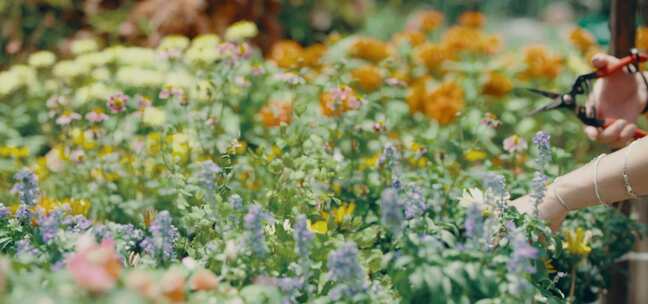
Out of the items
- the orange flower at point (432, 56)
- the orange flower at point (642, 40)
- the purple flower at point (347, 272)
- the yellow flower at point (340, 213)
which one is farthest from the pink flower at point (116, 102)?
the orange flower at point (642, 40)

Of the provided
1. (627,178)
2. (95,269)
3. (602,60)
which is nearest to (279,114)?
(602,60)

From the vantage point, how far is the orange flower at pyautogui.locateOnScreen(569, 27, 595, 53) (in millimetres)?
3438

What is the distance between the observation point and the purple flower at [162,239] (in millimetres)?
1511

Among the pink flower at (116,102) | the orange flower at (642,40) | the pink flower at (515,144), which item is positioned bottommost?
the pink flower at (515,144)

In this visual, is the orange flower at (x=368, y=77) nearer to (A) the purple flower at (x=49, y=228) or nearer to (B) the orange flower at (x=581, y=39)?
(B) the orange flower at (x=581, y=39)

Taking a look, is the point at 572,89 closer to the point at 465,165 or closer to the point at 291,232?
the point at 465,165

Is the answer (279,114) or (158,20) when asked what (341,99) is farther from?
(158,20)

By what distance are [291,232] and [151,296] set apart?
27.5 inches

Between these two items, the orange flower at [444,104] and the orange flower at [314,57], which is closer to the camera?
the orange flower at [444,104]

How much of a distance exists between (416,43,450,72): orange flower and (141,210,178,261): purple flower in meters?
2.08

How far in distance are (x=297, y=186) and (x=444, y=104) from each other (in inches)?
42.7

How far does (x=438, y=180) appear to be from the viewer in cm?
214

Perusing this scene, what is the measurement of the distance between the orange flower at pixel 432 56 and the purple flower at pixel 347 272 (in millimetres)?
2217

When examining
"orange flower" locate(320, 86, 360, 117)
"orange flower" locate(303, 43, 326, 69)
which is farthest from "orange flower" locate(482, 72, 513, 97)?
"orange flower" locate(320, 86, 360, 117)
